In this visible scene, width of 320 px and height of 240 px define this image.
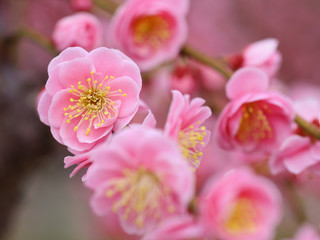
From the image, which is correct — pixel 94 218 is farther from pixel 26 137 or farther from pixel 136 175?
pixel 136 175

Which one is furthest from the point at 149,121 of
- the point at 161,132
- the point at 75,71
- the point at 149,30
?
the point at 149,30

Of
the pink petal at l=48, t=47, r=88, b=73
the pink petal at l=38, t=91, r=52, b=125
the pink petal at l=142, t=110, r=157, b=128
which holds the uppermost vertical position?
the pink petal at l=48, t=47, r=88, b=73

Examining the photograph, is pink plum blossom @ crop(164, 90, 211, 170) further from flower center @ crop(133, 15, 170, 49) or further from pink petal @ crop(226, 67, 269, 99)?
flower center @ crop(133, 15, 170, 49)

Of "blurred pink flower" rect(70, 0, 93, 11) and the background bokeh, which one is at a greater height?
"blurred pink flower" rect(70, 0, 93, 11)

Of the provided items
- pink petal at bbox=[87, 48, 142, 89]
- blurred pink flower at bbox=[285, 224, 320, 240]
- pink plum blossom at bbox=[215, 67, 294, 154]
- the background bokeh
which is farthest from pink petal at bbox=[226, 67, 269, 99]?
the background bokeh

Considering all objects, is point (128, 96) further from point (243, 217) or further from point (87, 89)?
point (243, 217)

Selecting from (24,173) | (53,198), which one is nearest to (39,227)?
(53,198)
